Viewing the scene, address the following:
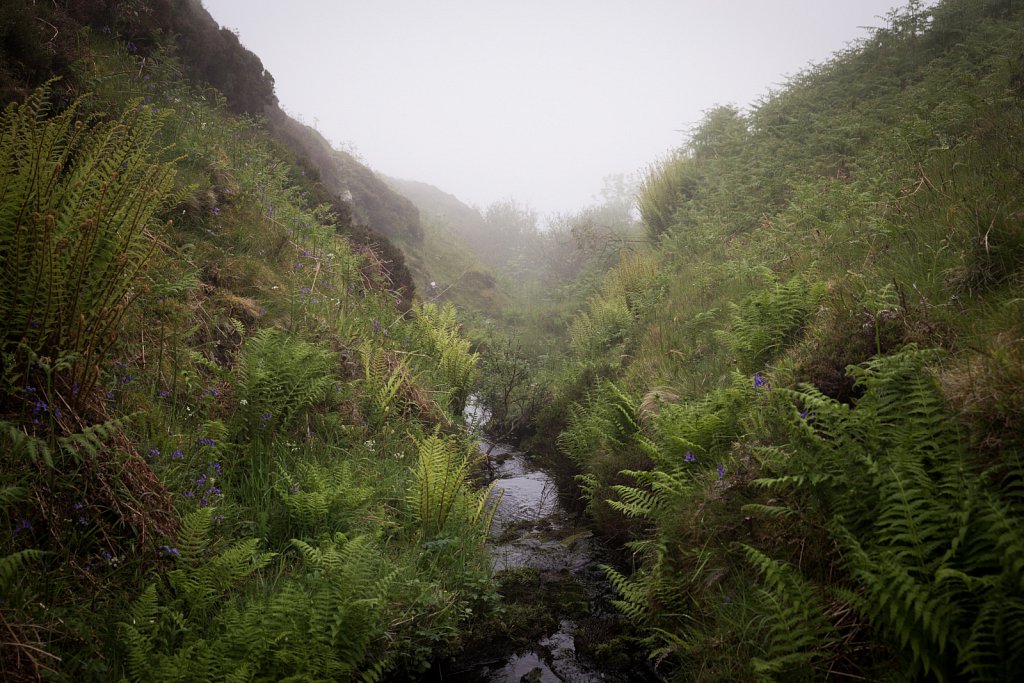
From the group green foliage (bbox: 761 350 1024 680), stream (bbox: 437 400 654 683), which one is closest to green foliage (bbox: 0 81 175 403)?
stream (bbox: 437 400 654 683)

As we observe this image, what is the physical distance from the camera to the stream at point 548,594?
2.75 meters

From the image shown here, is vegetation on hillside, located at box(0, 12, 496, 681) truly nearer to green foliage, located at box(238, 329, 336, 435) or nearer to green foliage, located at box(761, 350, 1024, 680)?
green foliage, located at box(238, 329, 336, 435)

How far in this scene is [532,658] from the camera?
2.88 metres

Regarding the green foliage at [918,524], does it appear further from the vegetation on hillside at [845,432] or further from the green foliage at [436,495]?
the green foliage at [436,495]

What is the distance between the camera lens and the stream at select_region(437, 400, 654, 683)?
2752 millimetres

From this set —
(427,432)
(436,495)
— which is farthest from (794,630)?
(427,432)

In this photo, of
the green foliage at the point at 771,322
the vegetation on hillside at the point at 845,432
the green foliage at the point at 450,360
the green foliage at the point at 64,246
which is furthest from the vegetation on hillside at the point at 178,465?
the green foliage at the point at 771,322

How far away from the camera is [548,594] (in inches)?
135

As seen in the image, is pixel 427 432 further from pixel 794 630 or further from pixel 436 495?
pixel 794 630

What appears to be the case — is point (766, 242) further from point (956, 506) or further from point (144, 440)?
point (144, 440)

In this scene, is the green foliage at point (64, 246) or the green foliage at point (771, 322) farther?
the green foliage at point (771, 322)

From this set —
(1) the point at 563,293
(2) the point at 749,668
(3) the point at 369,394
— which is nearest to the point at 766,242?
(3) the point at 369,394

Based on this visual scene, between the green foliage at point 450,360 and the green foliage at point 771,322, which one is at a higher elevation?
the green foliage at point 771,322

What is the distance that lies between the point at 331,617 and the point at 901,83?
11.4 metres
